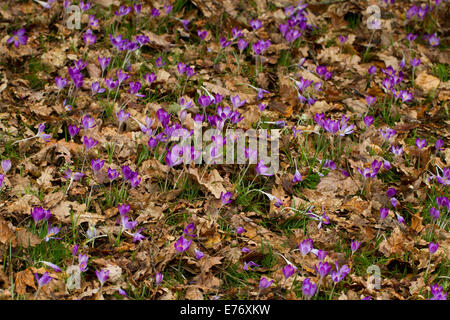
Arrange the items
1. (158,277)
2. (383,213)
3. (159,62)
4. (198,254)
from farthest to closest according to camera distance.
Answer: (159,62)
(383,213)
(198,254)
(158,277)

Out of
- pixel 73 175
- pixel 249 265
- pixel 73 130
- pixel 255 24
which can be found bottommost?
pixel 249 265

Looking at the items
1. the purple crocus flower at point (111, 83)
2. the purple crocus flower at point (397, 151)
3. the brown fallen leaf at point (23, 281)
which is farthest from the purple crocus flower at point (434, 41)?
the brown fallen leaf at point (23, 281)

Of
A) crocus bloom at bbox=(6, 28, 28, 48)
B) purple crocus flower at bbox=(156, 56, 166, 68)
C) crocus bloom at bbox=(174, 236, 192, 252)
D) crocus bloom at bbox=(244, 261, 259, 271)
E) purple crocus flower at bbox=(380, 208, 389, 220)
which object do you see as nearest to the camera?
crocus bloom at bbox=(174, 236, 192, 252)

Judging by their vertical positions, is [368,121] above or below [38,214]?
above

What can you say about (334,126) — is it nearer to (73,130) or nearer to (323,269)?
(323,269)

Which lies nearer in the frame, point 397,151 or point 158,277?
point 158,277

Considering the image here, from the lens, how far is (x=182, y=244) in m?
3.24

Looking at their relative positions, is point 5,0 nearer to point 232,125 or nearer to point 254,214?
point 232,125

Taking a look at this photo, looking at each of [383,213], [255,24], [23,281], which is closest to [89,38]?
[255,24]

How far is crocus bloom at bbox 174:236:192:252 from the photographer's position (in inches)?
127

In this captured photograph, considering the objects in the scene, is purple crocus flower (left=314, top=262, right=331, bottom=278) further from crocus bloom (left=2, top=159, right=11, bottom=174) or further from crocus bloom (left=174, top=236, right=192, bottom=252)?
crocus bloom (left=2, top=159, right=11, bottom=174)

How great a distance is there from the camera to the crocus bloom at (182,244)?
127 inches

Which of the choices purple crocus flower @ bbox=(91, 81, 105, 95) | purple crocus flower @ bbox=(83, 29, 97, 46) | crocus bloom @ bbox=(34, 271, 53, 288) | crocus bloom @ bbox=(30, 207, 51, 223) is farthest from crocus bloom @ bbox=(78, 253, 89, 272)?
purple crocus flower @ bbox=(83, 29, 97, 46)
